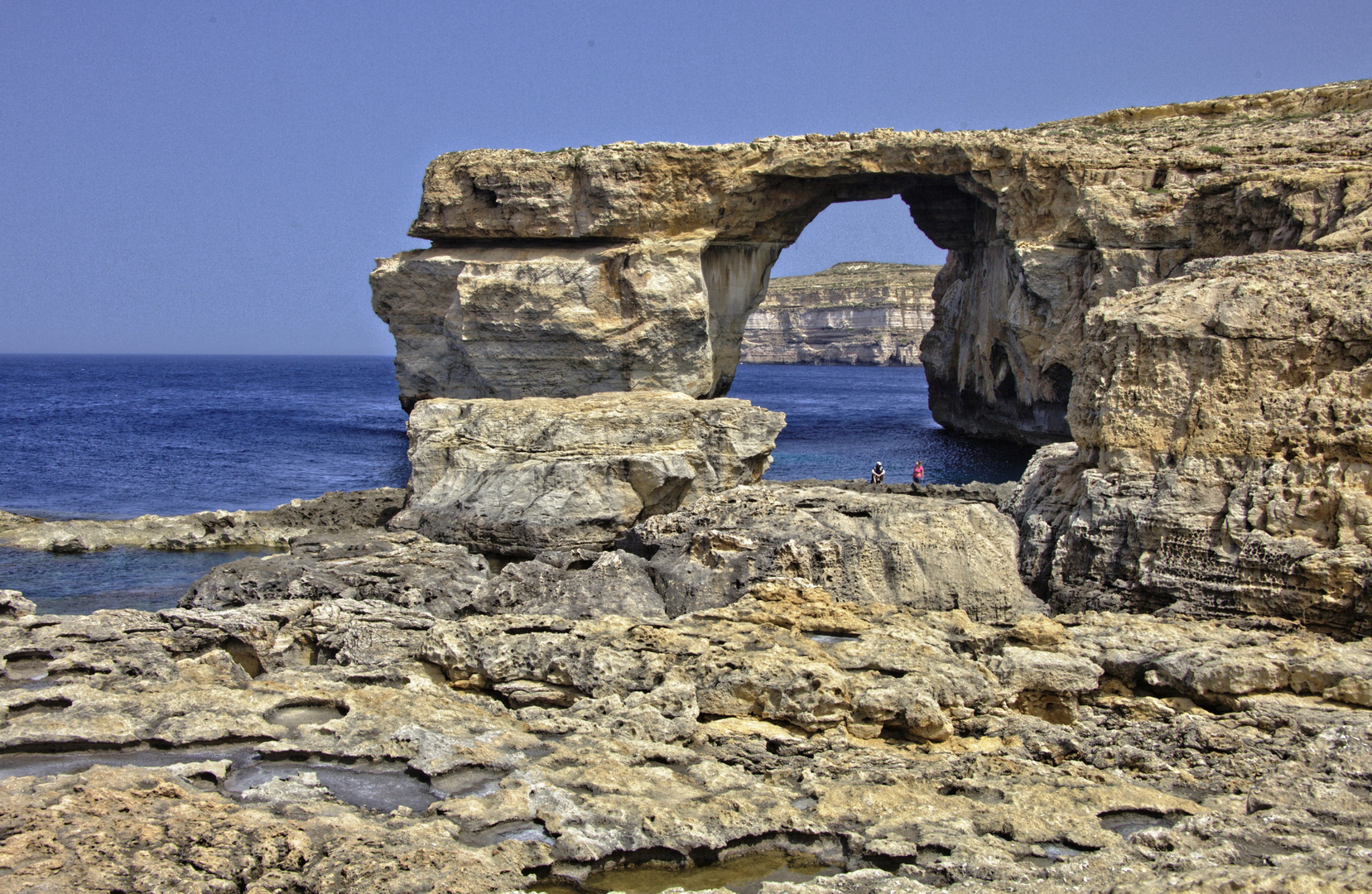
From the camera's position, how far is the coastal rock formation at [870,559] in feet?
33.6

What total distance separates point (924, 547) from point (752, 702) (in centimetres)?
314

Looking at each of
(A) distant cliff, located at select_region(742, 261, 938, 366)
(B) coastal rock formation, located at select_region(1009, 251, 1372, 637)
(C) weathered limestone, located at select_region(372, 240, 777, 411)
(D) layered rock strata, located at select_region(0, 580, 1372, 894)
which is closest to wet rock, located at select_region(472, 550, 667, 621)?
(D) layered rock strata, located at select_region(0, 580, 1372, 894)

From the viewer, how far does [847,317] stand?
310 ft

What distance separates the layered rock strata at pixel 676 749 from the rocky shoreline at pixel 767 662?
32 mm

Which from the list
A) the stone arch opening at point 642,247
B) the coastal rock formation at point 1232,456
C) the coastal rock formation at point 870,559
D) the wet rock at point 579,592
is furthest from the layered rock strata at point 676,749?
the stone arch opening at point 642,247

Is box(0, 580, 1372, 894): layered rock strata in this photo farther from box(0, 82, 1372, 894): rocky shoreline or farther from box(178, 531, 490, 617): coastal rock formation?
box(178, 531, 490, 617): coastal rock formation

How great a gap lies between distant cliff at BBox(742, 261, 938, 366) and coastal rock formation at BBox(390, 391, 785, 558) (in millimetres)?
69779

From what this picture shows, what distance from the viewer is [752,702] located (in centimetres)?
813

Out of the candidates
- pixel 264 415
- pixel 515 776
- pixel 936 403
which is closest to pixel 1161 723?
pixel 515 776

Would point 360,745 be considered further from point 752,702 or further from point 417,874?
point 752,702

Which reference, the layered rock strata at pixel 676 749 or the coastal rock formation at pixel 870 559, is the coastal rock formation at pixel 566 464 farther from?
the layered rock strata at pixel 676 749

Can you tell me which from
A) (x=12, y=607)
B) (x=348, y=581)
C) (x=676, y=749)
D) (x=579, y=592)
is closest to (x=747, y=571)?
(x=579, y=592)

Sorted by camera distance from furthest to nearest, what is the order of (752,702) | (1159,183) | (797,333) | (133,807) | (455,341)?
1. (797,333)
2. (455,341)
3. (1159,183)
4. (752,702)
5. (133,807)

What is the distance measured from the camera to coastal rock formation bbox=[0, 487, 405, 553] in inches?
749
